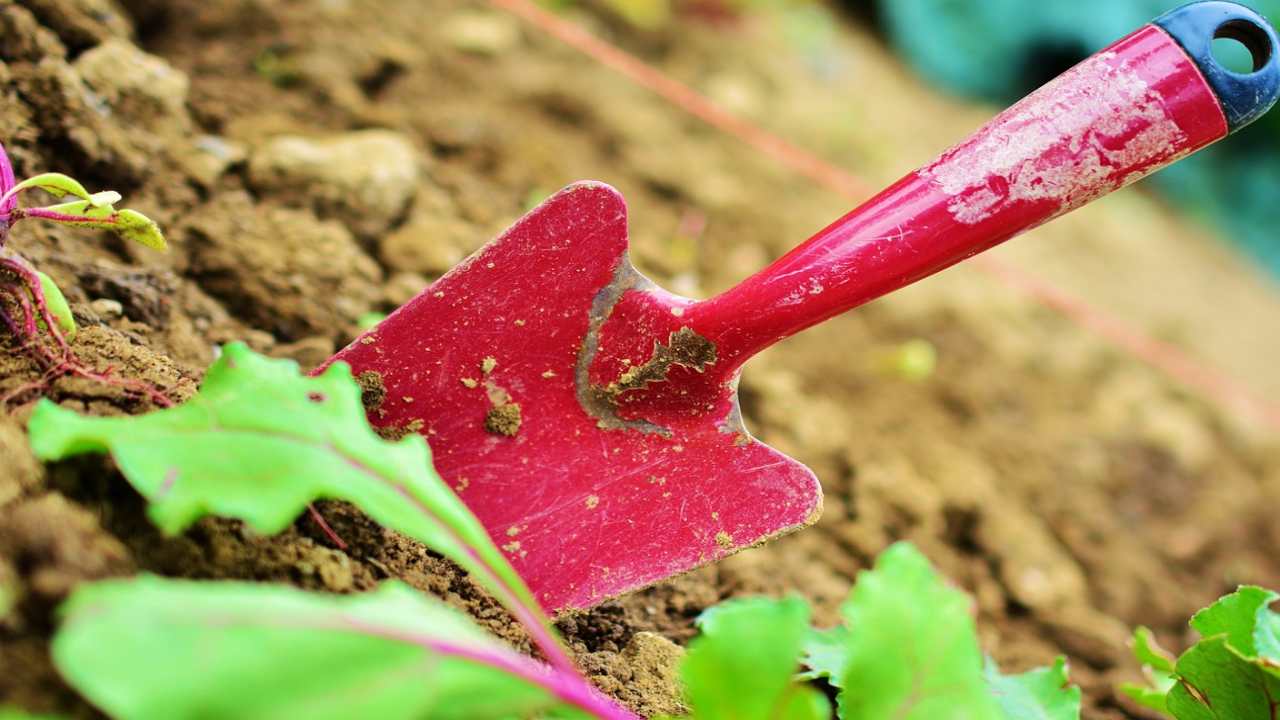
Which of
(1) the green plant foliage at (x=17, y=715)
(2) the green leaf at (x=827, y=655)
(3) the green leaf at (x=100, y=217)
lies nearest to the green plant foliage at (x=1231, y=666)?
(2) the green leaf at (x=827, y=655)

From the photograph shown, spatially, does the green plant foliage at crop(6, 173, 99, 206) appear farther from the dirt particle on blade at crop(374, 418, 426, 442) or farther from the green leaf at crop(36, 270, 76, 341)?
the dirt particle on blade at crop(374, 418, 426, 442)

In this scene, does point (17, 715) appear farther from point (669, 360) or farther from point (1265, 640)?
point (1265, 640)

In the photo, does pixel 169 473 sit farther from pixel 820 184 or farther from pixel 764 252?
pixel 820 184

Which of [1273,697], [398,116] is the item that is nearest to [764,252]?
[398,116]

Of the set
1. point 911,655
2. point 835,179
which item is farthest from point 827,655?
point 835,179

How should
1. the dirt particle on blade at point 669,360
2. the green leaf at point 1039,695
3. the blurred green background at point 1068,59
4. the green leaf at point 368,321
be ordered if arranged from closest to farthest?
the green leaf at point 1039,695 < the dirt particle on blade at point 669,360 < the green leaf at point 368,321 < the blurred green background at point 1068,59

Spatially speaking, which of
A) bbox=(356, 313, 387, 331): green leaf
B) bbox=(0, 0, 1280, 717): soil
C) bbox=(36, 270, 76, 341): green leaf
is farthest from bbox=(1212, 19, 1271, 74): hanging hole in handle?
bbox=(36, 270, 76, 341): green leaf

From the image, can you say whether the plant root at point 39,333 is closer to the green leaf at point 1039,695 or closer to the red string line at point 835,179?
the green leaf at point 1039,695
